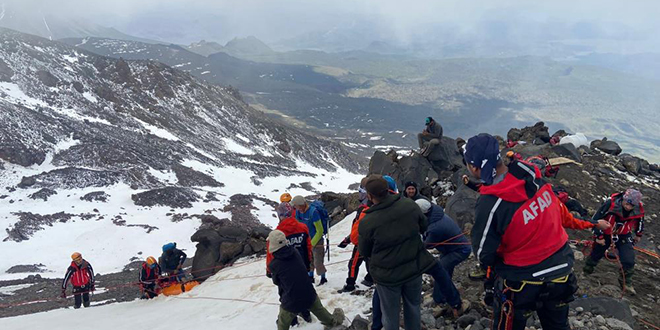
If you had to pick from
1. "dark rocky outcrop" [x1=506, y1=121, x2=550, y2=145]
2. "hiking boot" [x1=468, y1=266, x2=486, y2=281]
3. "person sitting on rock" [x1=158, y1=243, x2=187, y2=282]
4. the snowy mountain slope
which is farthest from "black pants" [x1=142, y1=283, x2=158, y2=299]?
"dark rocky outcrop" [x1=506, y1=121, x2=550, y2=145]

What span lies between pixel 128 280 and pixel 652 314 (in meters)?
19.1

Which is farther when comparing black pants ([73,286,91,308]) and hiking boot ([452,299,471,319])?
black pants ([73,286,91,308])

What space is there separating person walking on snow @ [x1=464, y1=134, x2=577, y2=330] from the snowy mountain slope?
76.6 feet

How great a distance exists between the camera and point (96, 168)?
4100cm

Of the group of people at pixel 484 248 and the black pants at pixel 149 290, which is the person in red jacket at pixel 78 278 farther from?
the group of people at pixel 484 248

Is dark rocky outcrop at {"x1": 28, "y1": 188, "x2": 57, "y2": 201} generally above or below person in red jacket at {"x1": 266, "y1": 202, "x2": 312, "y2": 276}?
above

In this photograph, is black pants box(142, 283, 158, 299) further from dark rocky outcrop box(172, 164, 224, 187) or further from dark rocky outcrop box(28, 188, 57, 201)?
dark rocky outcrop box(172, 164, 224, 187)

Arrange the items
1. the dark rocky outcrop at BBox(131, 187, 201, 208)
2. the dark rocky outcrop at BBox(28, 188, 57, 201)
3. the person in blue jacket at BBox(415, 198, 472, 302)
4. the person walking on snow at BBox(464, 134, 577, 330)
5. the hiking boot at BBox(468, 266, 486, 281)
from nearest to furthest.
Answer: the person walking on snow at BBox(464, 134, 577, 330) < the person in blue jacket at BBox(415, 198, 472, 302) < the hiking boot at BBox(468, 266, 486, 281) < the dark rocky outcrop at BBox(28, 188, 57, 201) < the dark rocky outcrop at BBox(131, 187, 201, 208)

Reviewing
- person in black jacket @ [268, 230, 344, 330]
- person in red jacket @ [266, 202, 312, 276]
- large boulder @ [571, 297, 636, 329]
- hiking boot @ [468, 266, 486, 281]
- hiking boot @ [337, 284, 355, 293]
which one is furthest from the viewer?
hiking boot @ [337, 284, 355, 293]

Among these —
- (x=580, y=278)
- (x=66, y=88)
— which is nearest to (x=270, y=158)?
(x=66, y=88)

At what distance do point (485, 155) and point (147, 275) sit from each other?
11425 millimetres

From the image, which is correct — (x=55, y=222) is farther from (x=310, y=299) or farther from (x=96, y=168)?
(x=310, y=299)

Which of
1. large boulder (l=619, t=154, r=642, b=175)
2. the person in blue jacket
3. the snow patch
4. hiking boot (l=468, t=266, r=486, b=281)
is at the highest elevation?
the snow patch

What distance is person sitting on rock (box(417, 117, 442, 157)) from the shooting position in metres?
17.3
